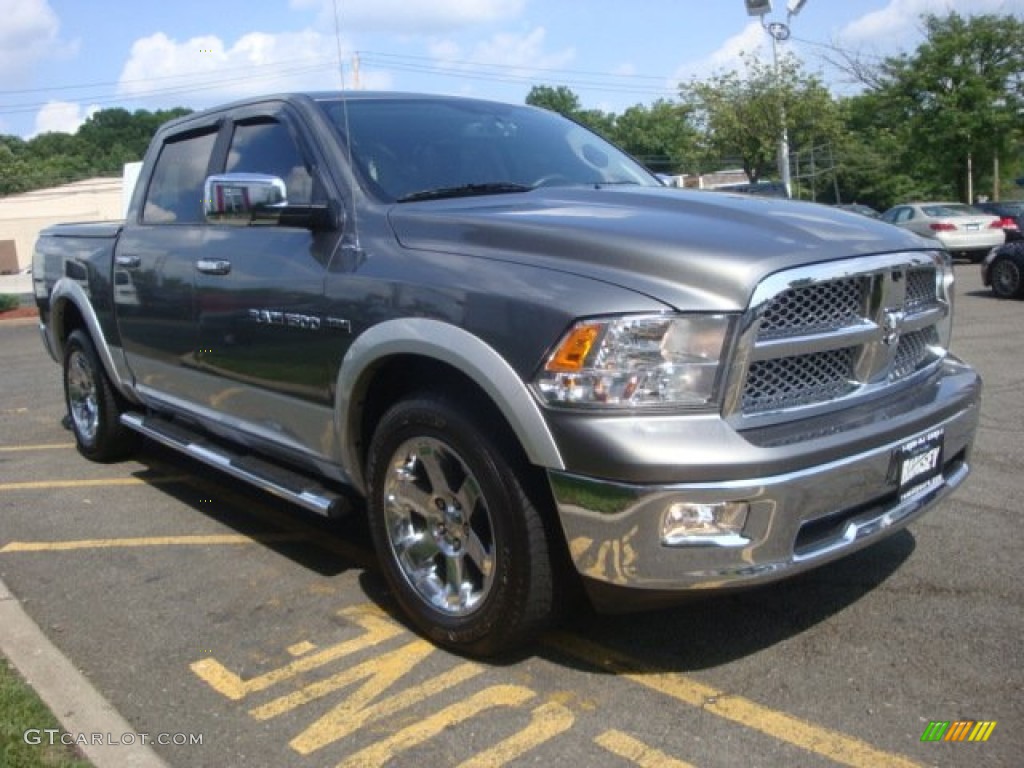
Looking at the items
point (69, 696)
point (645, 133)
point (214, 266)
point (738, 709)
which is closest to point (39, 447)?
point (214, 266)

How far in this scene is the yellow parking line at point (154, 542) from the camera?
16.1 feet

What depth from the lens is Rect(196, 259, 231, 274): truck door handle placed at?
14.5ft

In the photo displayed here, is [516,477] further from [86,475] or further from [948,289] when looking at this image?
[86,475]

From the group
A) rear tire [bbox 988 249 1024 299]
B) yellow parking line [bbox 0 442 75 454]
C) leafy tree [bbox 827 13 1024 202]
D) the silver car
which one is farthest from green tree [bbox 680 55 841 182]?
yellow parking line [bbox 0 442 75 454]

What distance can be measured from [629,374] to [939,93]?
3355 centimetres

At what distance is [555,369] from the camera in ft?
9.70

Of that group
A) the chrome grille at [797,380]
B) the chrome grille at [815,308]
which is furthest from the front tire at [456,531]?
the chrome grille at [815,308]

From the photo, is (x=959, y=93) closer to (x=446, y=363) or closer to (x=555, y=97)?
(x=446, y=363)

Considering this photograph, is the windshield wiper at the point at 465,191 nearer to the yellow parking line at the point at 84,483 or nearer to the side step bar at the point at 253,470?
the side step bar at the point at 253,470

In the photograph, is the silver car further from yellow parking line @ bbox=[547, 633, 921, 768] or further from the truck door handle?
yellow parking line @ bbox=[547, 633, 921, 768]

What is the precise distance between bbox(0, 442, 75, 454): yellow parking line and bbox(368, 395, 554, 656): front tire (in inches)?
174

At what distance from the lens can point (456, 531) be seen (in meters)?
3.46

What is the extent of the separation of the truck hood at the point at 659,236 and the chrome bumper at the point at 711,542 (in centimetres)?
54

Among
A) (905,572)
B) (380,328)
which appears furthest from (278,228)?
(905,572)
